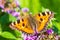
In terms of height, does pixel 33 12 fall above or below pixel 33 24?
above

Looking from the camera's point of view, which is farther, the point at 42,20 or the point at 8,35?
the point at 8,35

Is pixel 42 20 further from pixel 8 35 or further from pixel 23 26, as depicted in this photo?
pixel 8 35

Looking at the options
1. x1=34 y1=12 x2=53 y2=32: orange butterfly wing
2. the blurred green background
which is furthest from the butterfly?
the blurred green background

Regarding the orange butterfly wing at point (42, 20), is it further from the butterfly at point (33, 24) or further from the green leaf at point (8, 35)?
the green leaf at point (8, 35)

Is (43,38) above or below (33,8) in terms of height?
below

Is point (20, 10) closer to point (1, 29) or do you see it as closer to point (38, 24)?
point (1, 29)

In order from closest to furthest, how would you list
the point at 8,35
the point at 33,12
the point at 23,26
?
1. the point at 23,26
2. the point at 8,35
3. the point at 33,12

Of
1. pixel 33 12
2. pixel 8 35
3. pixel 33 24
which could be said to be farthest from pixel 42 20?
pixel 33 12

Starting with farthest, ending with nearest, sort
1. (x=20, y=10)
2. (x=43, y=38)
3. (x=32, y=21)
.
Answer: (x=20, y=10) < (x=32, y=21) < (x=43, y=38)

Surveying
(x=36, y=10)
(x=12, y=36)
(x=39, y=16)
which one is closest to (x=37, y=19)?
(x=39, y=16)
